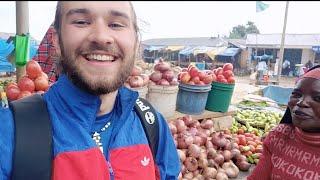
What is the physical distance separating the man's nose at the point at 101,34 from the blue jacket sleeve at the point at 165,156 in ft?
1.80

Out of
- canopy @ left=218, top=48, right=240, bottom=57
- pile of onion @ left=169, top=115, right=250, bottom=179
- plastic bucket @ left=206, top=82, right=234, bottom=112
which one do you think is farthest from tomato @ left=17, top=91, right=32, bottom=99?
canopy @ left=218, top=48, right=240, bottom=57

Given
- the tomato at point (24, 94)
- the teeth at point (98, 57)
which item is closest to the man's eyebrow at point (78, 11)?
the teeth at point (98, 57)

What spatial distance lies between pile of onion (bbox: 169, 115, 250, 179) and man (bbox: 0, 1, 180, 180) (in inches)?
81.0

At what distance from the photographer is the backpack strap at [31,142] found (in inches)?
33.1

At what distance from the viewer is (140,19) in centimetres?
88

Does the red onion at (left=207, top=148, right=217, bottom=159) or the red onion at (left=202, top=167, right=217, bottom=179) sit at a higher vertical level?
the red onion at (left=207, top=148, right=217, bottom=159)

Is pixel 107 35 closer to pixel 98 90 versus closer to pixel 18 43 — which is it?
pixel 98 90

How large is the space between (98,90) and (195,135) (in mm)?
2800

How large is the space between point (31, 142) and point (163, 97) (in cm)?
254

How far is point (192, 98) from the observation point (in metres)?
3.66

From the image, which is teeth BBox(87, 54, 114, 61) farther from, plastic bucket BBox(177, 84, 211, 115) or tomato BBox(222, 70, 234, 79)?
tomato BBox(222, 70, 234, 79)

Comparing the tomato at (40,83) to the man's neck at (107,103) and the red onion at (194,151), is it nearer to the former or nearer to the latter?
the red onion at (194,151)

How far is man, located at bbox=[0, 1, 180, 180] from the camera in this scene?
2.59ft

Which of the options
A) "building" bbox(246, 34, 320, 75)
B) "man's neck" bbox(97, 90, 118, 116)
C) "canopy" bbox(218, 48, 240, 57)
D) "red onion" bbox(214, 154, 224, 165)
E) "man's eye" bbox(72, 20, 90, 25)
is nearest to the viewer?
"man's eye" bbox(72, 20, 90, 25)
